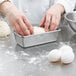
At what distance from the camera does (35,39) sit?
109 cm

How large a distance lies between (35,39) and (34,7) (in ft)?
2.01

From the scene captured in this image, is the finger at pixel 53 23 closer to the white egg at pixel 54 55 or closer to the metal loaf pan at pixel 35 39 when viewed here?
the metal loaf pan at pixel 35 39

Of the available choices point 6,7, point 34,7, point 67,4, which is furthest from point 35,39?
point 34,7

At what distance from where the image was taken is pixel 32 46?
1.12 meters

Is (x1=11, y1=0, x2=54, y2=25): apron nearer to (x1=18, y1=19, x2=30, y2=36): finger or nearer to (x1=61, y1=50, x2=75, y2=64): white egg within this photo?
(x1=18, y1=19, x2=30, y2=36): finger

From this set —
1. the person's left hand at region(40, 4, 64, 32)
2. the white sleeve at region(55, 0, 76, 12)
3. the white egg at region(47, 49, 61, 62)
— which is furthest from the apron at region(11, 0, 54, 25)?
the white egg at region(47, 49, 61, 62)

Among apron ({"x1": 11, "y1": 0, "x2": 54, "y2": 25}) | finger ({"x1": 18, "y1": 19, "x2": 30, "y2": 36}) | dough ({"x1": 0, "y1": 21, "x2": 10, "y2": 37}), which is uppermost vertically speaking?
finger ({"x1": 18, "y1": 19, "x2": 30, "y2": 36})

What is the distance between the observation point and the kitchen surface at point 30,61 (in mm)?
923

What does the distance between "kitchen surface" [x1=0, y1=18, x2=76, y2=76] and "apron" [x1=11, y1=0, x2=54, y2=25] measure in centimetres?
49

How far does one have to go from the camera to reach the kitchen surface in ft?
3.03

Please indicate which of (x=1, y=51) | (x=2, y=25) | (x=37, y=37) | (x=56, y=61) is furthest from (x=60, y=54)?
(x=2, y=25)

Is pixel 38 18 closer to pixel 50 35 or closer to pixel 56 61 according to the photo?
pixel 50 35

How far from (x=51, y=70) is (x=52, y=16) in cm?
41

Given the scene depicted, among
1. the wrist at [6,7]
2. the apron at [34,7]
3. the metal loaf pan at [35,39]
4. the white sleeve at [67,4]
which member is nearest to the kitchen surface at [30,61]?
the metal loaf pan at [35,39]
